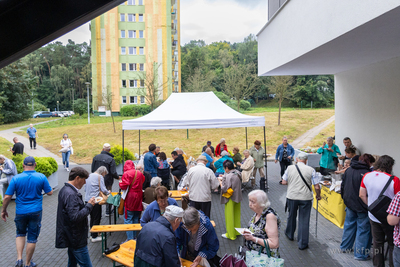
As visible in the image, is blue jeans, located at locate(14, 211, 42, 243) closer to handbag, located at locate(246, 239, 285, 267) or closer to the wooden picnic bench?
the wooden picnic bench

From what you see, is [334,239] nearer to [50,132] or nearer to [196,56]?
[50,132]

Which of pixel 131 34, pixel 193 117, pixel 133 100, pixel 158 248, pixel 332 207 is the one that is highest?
pixel 131 34

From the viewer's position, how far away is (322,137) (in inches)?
904

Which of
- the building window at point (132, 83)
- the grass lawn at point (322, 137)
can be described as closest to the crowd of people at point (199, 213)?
the grass lawn at point (322, 137)

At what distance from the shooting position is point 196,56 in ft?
164

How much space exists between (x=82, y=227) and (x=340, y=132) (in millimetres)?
10290

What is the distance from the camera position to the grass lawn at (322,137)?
21.0 m

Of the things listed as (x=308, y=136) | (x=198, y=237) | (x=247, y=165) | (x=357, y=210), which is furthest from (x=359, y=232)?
(x=308, y=136)

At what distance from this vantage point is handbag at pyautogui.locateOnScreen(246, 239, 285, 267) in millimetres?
3000

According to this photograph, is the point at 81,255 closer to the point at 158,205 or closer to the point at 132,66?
the point at 158,205

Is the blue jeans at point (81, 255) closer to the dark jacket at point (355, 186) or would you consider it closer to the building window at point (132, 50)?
the dark jacket at point (355, 186)

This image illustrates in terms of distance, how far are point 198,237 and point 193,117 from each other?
19.1ft

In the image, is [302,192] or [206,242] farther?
[302,192]

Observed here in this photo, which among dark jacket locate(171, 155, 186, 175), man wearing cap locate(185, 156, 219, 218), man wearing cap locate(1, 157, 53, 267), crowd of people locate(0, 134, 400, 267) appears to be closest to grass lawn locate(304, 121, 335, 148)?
dark jacket locate(171, 155, 186, 175)
